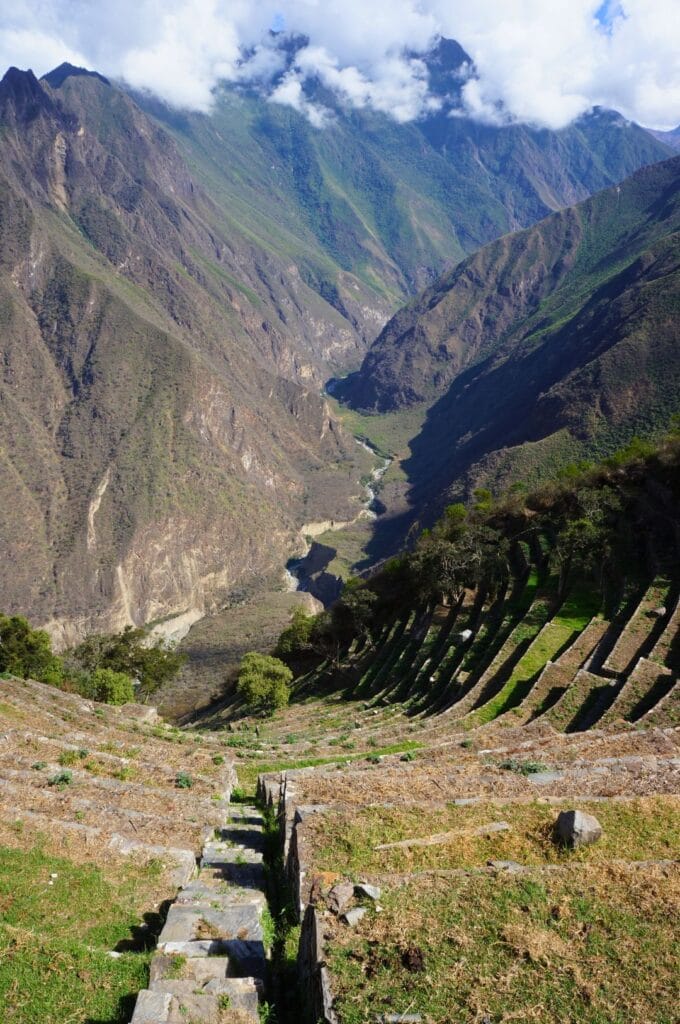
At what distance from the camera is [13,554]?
188625 mm

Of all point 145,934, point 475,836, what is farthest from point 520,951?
point 145,934

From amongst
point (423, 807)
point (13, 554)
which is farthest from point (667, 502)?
point (13, 554)

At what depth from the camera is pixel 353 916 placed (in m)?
9.98

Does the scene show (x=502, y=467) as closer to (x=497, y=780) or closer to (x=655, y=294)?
(x=655, y=294)

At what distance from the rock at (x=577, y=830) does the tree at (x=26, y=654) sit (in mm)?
53085

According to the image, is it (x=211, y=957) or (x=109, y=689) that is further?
(x=109, y=689)

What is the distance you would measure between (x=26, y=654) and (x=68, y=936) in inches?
2130

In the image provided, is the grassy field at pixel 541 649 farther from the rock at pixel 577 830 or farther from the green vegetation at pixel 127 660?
the green vegetation at pixel 127 660

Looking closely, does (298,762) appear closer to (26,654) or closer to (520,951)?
(520,951)

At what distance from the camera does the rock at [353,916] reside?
390 inches

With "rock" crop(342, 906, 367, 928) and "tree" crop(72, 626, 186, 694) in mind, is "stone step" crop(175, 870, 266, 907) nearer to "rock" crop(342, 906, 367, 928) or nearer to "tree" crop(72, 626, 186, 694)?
"rock" crop(342, 906, 367, 928)

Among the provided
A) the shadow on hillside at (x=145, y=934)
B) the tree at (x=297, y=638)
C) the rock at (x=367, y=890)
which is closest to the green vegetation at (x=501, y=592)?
the tree at (x=297, y=638)

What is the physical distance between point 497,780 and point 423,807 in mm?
2750

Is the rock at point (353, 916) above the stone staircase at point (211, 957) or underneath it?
above
